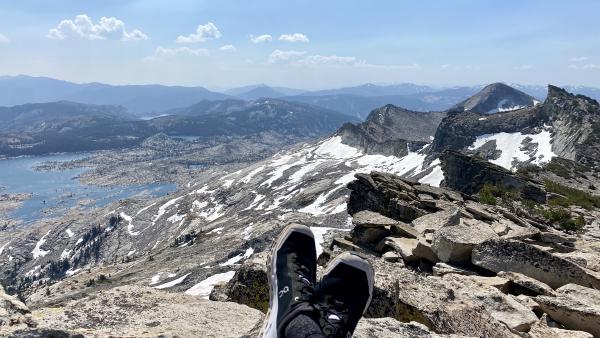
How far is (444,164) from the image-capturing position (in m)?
91.1

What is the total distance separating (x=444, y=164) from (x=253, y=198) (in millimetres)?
96510

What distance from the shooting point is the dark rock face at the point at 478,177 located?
2436 inches

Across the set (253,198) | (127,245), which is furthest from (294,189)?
(127,245)

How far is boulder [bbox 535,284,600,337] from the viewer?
9883 mm

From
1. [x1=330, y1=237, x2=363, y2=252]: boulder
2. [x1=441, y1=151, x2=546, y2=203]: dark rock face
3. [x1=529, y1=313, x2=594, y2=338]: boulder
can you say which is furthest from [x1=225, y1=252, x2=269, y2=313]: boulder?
[x1=441, y1=151, x2=546, y2=203]: dark rock face

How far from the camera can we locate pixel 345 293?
6926 mm

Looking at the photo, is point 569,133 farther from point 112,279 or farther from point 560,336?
point 560,336

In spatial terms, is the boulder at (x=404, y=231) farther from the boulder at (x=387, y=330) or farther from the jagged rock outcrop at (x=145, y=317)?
the jagged rock outcrop at (x=145, y=317)

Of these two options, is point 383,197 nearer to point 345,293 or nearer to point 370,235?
point 370,235

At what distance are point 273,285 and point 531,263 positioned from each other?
10.2 metres

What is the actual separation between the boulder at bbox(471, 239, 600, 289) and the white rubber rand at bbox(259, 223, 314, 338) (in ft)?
27.2

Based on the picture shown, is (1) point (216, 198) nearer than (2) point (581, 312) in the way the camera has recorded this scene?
No

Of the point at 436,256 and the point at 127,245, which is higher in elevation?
the point at 436,256

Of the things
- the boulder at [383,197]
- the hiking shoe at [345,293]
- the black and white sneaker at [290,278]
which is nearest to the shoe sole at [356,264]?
the hiking shoe at [345,293]
